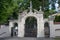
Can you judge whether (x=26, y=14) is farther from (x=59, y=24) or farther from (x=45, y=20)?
(x=59, y=24)

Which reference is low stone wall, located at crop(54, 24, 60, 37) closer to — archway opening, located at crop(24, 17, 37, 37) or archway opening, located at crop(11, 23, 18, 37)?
archway opening, located at crop(24, 17, 37, 37)

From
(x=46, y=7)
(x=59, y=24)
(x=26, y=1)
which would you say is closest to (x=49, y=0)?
(x=46, y=7)

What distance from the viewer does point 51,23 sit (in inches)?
1078

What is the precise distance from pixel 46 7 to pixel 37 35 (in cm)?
1348

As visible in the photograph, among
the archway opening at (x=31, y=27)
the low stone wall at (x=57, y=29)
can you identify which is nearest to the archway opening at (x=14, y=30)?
the archway opening at (x=31, y=27)


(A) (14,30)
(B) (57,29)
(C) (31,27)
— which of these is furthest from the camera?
(A) (14,30)

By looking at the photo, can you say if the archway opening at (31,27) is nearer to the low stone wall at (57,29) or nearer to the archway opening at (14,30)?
the archway opening at (14,30)

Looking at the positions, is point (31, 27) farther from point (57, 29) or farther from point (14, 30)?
point (57, 29)

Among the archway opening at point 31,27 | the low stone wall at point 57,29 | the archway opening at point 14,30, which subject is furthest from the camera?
the archway opening at point 14,30

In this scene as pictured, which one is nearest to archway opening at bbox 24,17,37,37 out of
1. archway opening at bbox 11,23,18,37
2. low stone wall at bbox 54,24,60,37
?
archway opening at bbox 11,23,18,37

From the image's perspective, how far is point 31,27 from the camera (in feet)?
93.7

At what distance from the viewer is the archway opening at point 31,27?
28.0 m

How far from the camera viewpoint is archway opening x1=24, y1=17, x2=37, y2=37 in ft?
91.7

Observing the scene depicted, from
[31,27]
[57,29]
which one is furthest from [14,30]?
[57,29]
